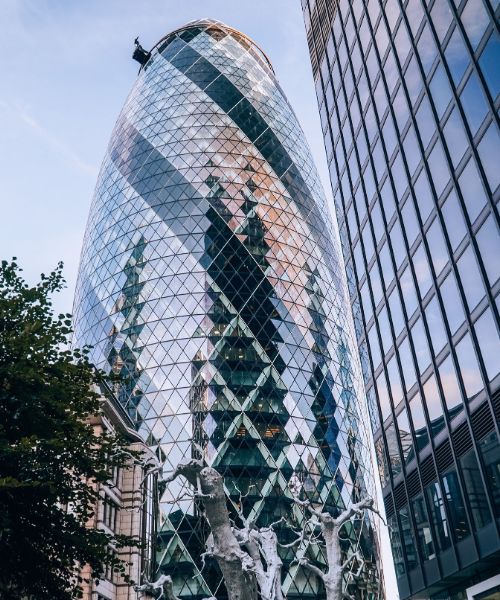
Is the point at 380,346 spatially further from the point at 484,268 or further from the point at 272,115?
the point at 272,115

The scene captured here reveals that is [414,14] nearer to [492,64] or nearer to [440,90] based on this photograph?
[440,90]

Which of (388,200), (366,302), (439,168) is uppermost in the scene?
(388,200)

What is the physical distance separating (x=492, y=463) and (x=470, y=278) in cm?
424

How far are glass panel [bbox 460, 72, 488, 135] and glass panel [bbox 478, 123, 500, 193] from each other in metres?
0.54

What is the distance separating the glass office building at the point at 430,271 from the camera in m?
15.1

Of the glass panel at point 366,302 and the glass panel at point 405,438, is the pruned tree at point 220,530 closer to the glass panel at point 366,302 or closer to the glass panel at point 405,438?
the glass panel at point 405,438

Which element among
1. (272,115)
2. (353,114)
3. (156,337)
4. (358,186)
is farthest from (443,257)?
(272,115)

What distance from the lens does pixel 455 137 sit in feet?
54.5

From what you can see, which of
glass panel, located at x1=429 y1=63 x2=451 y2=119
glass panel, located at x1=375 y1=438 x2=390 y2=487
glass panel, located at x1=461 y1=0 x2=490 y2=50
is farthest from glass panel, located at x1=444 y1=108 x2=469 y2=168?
glass panel, located at x1=375 y1=438 x2=390 y2=487

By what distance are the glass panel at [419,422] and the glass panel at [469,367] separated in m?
2.81

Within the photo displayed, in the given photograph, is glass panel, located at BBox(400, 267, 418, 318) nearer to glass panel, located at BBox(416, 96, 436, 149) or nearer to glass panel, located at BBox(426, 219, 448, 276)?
glass panel, located at BBox(426, 219, 448, 276)

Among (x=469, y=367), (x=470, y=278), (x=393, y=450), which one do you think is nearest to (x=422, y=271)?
(x=470, y=278)

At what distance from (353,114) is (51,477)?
18.1 m

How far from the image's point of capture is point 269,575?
1318 cm
